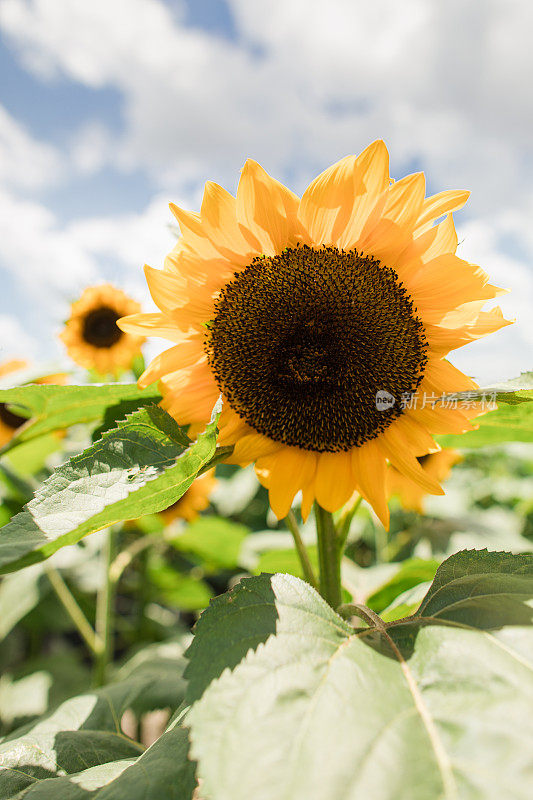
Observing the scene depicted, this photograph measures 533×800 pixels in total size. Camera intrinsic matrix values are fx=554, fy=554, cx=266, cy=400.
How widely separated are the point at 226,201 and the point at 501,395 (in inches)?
26.0

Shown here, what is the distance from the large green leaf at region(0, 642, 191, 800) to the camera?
102 centimetres

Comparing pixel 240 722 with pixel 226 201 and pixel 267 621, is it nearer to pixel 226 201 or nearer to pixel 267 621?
pixel 267 621

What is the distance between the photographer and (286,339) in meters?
1.21

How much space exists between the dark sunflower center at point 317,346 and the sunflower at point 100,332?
6.04ft

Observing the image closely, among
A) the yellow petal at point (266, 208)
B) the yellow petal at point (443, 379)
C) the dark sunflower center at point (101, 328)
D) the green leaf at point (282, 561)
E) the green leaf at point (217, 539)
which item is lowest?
the green leaf at point (217, 539)

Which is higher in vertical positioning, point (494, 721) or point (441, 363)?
point (441, 363)

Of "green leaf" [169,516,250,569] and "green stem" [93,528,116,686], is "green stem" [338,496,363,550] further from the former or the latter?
"green leaf" [169,516,250,569]

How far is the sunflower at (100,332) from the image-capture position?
3029 mm

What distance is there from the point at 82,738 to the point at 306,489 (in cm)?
73

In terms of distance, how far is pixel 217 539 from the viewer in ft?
9.23

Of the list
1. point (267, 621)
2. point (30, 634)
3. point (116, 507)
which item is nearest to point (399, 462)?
point (267, 621)

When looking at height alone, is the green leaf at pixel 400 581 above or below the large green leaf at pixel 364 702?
below

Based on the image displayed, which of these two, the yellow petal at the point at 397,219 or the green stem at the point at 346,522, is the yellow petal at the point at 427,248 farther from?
the green stem at the point at 346,522

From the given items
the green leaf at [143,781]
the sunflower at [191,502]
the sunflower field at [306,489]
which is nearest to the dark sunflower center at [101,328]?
the sunflower at [191,502]
